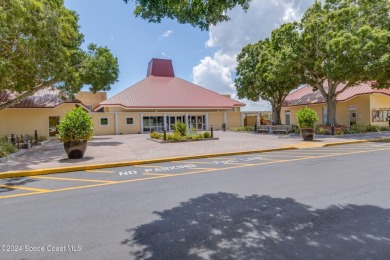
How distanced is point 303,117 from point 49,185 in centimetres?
1640

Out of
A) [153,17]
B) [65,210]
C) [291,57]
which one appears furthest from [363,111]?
[65,210]

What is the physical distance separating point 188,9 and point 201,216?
4860mm

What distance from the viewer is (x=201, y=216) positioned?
4.73 meters

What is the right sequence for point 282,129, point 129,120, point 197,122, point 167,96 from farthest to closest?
point 197,122 → point 167,96 → point 129,120 → point 282,129

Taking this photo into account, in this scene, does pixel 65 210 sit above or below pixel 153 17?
below

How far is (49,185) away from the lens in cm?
754

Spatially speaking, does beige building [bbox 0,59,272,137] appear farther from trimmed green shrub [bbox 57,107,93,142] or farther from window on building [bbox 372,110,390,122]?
window on building [bbox 372,110,390,122]

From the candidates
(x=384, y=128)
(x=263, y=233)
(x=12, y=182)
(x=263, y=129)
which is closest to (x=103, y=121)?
(x=263, y=129)

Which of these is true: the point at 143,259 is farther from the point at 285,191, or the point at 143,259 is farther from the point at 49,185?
the point at 49,185

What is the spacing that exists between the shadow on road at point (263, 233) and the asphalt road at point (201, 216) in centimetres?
1

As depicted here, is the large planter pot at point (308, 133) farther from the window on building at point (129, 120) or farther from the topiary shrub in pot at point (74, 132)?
the window on building at point (129, 120)

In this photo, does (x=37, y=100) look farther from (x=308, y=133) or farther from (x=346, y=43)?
(x=346, y=43)

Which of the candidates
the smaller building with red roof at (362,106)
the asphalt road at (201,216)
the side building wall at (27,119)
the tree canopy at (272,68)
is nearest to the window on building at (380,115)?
the smaller building with red roof at (362,106)

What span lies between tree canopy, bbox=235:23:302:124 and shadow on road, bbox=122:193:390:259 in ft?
66.2
